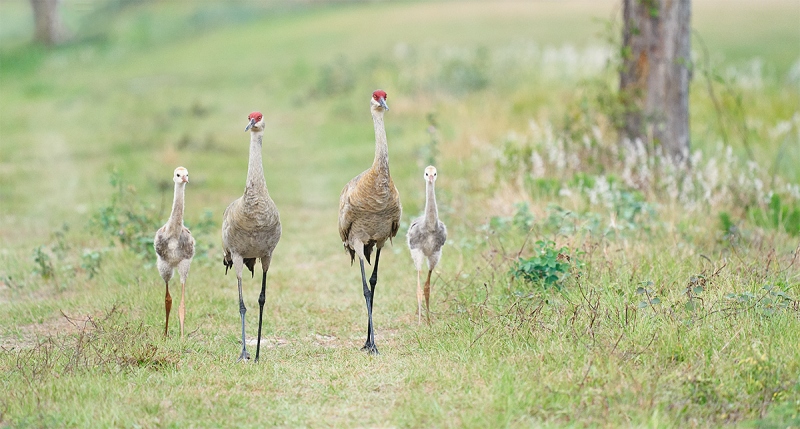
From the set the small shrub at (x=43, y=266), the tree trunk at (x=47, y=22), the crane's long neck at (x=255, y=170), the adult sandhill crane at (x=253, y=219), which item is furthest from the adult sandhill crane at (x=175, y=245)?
the tree trunk at (x=47, y=22)

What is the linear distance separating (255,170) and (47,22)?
98.9 ft

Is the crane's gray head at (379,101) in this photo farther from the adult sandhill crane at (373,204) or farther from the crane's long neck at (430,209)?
the crane's long neck at (430,209)

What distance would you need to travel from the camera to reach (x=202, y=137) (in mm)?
17625

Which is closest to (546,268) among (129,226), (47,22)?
(129,226)

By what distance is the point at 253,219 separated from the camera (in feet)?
22.1


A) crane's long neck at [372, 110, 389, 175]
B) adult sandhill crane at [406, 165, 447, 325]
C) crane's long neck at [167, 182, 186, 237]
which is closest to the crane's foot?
adult sandhill crane at [406, 165, 447, 325]

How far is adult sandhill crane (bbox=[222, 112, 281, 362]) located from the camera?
263 inches

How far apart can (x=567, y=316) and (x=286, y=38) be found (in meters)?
28.7

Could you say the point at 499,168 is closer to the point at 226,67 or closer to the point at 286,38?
the point at 226,67

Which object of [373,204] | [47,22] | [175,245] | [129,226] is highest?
[47,22]

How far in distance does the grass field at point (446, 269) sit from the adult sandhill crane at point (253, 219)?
2.64 ft

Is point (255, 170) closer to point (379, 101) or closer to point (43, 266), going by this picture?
point (379, 101)

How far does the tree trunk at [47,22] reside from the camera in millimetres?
33406

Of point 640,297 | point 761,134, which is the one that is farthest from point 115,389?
point 761,134
